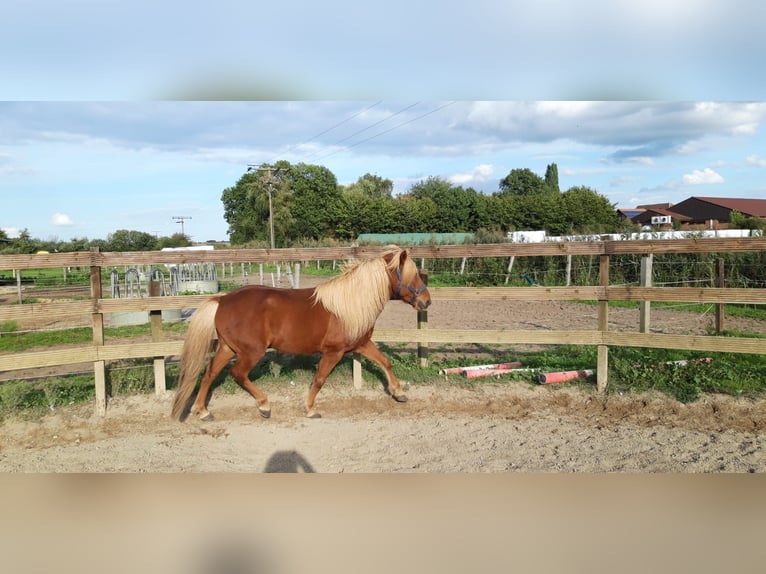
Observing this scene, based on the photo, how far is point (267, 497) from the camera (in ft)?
9.50

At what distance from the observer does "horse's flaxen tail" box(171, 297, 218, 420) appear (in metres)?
4.27

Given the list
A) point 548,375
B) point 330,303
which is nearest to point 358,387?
point 330,303

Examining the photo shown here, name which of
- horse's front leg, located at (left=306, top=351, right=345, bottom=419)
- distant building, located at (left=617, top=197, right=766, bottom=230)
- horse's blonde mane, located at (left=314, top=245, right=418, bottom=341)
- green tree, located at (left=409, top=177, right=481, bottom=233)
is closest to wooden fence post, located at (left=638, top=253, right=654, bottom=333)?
horse's blonde mane, located at (left=314, top=245, right=418, bottom=341)

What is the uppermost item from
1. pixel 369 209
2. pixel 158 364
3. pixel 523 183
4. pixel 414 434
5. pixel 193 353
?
pixel 523 183

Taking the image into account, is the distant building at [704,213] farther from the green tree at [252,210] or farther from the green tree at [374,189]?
the green tree at [252,210]

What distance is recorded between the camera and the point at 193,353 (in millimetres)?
4293

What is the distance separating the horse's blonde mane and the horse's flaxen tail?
0.97 m

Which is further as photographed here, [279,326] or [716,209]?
[716,209]

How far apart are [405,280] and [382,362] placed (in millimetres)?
785

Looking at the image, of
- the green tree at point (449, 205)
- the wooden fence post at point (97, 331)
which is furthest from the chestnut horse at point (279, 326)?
the green tree at point (449, 205)

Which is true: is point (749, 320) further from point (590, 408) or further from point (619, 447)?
point (619, 447)

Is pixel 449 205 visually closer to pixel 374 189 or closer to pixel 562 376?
pixel 374 189

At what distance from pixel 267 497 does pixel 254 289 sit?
1999 mm

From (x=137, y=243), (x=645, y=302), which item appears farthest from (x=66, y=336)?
(x=645, y=302)
